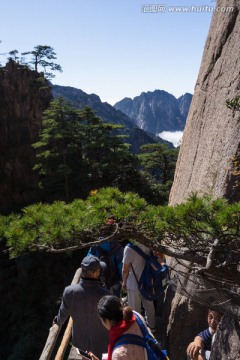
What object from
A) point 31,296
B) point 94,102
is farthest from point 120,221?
point 94,102

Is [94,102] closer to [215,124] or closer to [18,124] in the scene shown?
[18,124]

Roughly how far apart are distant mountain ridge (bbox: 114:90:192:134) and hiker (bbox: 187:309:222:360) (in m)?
148

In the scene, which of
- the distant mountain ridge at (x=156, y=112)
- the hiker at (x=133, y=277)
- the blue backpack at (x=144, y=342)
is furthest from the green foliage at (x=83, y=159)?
the distant mountain ridge at (x=156, y=112)

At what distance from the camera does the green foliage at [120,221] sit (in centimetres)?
256

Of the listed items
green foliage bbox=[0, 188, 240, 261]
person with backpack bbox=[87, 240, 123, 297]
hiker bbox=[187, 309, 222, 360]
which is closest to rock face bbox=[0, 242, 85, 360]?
person with backpack bbox=[87, 240, 123, 297]

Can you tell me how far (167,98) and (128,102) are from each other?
19.5 meters

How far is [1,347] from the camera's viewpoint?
608 inches

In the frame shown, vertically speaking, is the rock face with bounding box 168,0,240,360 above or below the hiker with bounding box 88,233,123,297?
above

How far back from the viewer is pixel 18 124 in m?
26.4

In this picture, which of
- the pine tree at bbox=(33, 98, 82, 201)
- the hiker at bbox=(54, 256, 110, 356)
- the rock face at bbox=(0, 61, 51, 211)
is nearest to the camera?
the hiker at bbox=(54, 256, 110, 356)

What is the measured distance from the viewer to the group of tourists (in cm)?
241

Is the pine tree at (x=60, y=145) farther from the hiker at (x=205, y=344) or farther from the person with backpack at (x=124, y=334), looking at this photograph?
the person with backpack at (x=124, y=334)

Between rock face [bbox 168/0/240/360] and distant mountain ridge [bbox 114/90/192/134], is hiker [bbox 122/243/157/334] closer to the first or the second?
rock face [bbox 168/0/240/360]

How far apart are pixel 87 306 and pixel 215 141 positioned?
3346 mm
